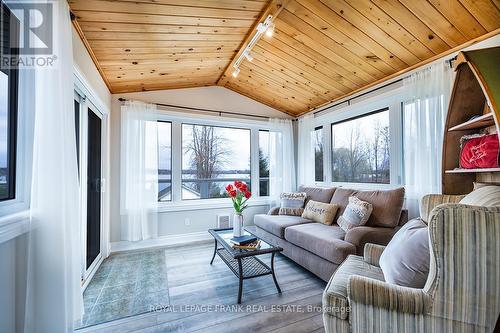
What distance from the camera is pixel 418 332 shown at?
1063mm

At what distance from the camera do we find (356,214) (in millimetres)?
2539

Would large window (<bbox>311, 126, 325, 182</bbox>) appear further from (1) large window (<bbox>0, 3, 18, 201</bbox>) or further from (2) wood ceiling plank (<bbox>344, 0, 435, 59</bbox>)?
(1) large window (<bbox>0, 3, 18, 201</bbox>)

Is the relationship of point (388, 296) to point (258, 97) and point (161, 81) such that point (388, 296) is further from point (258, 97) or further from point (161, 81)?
point (258, 97)

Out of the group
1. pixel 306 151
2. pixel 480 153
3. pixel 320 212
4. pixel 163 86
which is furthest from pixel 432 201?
pixel 163 86

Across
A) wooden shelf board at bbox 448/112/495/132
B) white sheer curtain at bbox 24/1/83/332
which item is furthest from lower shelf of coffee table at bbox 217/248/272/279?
wooden shelf board at bbox 448/112/495/132

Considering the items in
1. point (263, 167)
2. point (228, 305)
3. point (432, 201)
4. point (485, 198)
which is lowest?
point (228, 305)

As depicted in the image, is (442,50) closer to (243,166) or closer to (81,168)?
(243,166)

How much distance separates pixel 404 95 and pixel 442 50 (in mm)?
523

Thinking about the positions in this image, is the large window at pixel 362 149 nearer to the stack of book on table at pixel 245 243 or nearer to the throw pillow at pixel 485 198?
the throw pillow at pixel 485 198

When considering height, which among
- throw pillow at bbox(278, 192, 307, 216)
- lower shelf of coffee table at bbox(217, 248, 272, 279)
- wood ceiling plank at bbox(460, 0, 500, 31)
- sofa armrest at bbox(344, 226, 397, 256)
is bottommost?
lower shelf of coffee table at bbox(217, 248, 272, 279)

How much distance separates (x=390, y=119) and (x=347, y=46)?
1143 millimetres

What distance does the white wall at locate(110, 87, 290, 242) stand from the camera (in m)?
3.34

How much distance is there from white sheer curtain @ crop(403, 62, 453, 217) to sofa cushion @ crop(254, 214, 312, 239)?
135 centimetres

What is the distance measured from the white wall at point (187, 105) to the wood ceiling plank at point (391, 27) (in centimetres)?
250
